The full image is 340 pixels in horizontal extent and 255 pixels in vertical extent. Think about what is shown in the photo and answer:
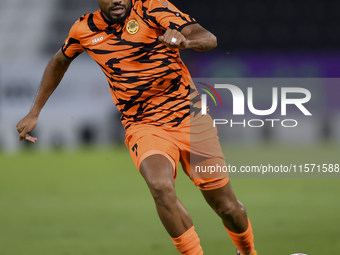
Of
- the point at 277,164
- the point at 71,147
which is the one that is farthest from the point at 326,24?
the point at 71,147

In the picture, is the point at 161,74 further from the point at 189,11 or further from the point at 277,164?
the point at 189,11

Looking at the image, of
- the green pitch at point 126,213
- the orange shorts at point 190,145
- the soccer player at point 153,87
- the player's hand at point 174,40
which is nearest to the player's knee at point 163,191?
the soccer player at point 153,87

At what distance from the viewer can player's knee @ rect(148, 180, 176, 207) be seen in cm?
279

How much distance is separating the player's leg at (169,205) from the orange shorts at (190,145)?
0.58ft

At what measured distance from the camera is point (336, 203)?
604 centimetres

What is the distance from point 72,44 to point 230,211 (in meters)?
1.62

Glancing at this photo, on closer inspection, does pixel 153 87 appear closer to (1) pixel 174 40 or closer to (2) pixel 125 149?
(1) pixel 174 40

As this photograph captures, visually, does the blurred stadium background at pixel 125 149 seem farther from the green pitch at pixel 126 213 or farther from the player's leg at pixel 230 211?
the player's leg at pixel 230 211

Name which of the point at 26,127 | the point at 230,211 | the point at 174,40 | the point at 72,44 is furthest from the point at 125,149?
the point at 174,40

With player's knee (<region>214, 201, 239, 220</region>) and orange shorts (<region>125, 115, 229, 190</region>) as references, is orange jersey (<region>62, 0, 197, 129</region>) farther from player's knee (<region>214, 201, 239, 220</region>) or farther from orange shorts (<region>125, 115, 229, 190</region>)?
player's knee (<region>214, 201, 239, 220</region>)

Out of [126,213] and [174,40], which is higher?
[174,40]

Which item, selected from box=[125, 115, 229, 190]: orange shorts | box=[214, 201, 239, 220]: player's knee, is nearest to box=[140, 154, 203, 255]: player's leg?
box=[125, 115, 229, 190]: orange shorts

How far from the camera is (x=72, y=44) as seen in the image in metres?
3.45

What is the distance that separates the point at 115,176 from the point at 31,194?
6.06ft
